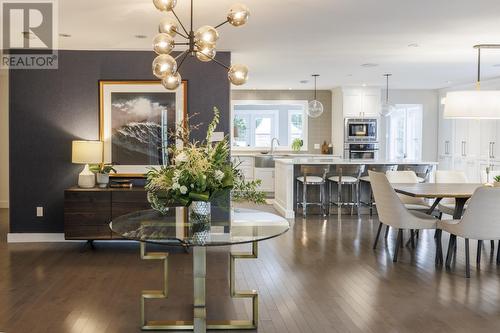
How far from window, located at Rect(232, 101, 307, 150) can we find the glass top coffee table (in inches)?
344

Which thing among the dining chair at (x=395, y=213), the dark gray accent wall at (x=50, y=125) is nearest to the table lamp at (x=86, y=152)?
the dark gray accent wall at (x=50, y=125)

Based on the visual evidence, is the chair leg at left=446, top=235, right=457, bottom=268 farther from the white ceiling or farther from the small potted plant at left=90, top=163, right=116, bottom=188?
the small potted plant at left=90, top=163, right=116, bottom=188

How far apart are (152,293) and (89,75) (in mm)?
3685

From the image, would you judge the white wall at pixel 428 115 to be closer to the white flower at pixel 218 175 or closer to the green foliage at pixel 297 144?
the green foliage at pixel 297 144

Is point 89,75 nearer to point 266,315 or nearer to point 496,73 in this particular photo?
point 266,315

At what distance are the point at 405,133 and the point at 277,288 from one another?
29.2 feet

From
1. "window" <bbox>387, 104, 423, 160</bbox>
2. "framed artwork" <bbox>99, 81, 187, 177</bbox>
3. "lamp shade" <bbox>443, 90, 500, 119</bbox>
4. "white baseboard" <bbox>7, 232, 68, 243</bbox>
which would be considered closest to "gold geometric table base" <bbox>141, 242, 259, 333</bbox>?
"framed artwork" <bbox>99, 81, 187, 177</bbox>

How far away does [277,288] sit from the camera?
4426 mm

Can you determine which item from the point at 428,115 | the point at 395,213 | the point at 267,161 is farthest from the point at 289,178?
the point at 428,115

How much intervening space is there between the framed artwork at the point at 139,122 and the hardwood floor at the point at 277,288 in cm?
108

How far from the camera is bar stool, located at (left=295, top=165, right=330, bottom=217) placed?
8.39 metres

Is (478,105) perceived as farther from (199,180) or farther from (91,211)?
(91,211)

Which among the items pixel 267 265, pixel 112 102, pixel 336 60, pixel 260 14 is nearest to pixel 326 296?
pixel 267 265

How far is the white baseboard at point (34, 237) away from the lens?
21.2 feet
